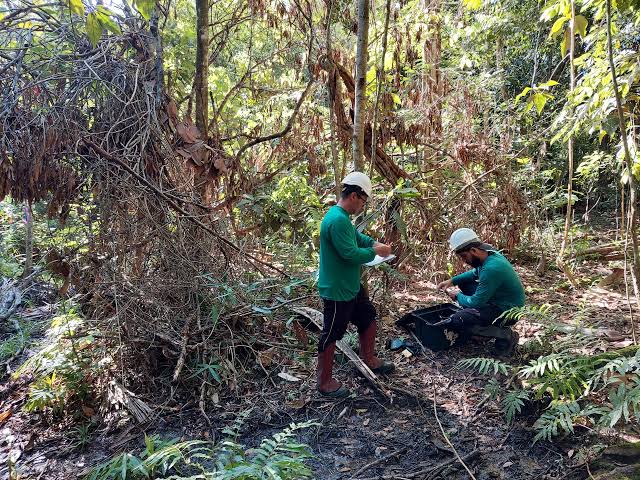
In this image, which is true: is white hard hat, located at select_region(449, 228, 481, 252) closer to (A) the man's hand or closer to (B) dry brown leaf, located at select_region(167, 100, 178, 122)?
(A) the man's hand

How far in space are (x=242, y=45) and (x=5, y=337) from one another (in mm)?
7149

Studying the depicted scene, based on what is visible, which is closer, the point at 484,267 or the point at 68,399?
the point at 68,399

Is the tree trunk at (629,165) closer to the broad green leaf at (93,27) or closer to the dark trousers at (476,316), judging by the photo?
the dark trousers at (476,316)

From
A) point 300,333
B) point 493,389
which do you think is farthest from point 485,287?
point 300,333

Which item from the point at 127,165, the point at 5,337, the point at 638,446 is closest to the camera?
the point at 638,446

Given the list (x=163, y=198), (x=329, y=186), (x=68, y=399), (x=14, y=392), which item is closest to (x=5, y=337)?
(x=14, y=392)

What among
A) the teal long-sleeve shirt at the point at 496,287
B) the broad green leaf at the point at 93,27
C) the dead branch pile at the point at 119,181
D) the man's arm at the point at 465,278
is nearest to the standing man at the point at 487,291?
the teal long-sleeve shirt at the point at 496,287

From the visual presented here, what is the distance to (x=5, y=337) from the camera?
6.14 m

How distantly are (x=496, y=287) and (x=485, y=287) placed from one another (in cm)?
10

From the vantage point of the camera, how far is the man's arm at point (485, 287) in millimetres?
4191

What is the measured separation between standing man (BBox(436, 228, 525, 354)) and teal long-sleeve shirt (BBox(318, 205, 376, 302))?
1.23 metres

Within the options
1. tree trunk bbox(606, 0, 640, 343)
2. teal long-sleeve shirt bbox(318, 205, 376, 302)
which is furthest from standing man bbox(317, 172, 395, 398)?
tree trunk bbox(606, 0, 640, 343)

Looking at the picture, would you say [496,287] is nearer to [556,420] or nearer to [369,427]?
[556,420]

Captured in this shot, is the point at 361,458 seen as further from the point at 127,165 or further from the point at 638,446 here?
the point at 127,165
